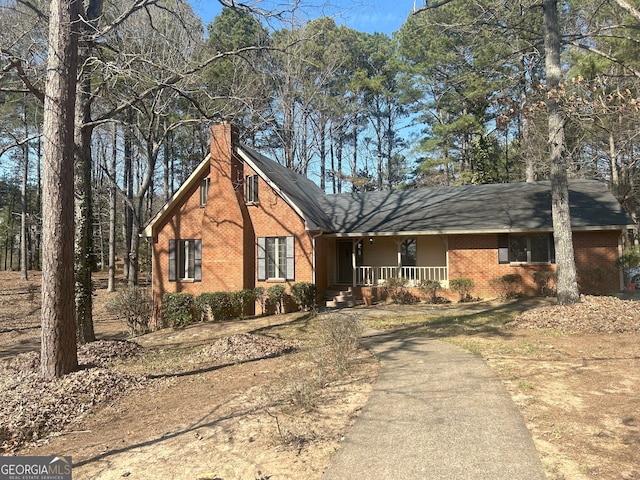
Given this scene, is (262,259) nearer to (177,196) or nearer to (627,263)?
(177,196)

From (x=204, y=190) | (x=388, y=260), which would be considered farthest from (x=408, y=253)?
(x=204, y=190)

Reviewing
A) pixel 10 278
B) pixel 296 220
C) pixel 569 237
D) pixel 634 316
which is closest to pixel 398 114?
pixel 296 220

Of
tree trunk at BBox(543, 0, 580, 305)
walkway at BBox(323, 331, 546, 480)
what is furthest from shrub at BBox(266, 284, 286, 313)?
walkway at BBox(323, 331, 546, 480)

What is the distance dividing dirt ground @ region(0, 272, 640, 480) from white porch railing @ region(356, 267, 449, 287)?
782cm

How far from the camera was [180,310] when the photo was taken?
15.8 m

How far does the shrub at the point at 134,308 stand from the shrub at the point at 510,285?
43.3 feet

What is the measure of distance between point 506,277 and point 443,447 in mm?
13537

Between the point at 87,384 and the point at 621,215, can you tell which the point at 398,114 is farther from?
the point at 87,384

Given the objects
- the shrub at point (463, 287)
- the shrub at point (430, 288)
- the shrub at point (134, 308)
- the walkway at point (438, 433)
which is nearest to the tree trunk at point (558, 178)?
the shrub at point (463, 287)

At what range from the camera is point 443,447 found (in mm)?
3990

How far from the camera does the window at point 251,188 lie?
17344 mm

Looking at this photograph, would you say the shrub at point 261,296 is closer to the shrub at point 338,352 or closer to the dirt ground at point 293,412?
the dirt ground at point 293,412

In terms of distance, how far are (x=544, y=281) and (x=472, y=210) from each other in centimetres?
417

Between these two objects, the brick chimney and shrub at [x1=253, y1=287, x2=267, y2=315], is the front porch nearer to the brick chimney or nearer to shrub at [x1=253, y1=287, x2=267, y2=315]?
shrub at [x1=253, y1=287, x2=267, y2=315]
